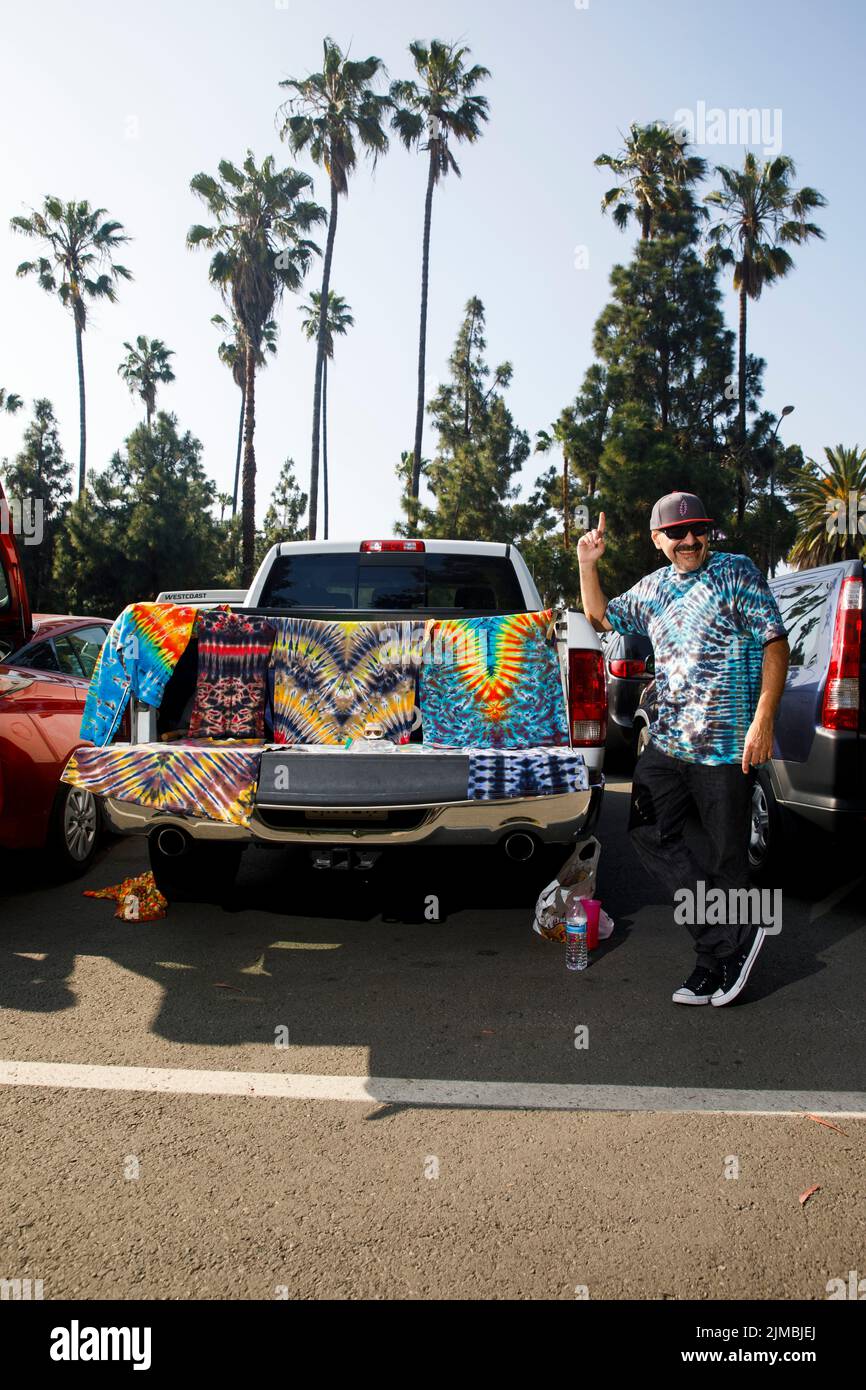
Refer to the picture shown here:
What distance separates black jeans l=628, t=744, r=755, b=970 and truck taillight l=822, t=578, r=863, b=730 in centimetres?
125

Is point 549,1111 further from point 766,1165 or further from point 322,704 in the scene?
point 322,704

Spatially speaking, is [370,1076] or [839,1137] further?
[370,1076]

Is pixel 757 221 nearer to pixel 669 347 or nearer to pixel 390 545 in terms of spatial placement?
pixel 669 347

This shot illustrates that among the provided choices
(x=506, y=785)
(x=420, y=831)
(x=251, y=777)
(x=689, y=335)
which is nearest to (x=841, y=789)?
(x=506, y=785)

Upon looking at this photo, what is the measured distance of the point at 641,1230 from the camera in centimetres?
249

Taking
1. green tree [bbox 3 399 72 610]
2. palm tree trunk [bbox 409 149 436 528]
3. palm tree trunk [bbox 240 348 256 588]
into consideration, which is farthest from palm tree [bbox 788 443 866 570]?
green tree [bbox 3 399 72 610]

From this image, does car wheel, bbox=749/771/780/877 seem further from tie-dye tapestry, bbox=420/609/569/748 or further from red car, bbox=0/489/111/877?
red car, bbox=0/489/111/877

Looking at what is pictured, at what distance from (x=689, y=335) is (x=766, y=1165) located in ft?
132

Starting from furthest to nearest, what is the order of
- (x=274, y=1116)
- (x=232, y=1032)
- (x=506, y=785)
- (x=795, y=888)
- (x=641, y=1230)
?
(x=795, y=888)
(x=506, y=785)
(x=232, y=1032)
(x=274, y=1116)
(x=641, y=1230)

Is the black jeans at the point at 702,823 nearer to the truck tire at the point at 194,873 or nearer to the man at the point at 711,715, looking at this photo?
the man at the point at 711,715

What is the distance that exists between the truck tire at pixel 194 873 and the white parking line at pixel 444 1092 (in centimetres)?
170

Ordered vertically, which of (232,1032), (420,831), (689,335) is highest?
(689,335)

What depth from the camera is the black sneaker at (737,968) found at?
404cm

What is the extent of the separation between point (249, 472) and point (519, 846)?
95.7 feet
